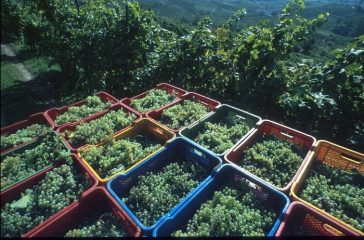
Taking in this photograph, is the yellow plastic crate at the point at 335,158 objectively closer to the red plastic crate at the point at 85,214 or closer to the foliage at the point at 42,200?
the red plastic crate at the point at 85,214

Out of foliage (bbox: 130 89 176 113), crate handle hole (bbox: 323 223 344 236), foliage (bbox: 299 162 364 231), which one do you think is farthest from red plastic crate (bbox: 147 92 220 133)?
crate handle hole (bbox: 323 223 344 236)

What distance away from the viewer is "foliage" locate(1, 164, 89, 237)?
200 centimetres

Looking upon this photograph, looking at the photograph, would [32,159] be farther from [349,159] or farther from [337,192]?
[349,159]

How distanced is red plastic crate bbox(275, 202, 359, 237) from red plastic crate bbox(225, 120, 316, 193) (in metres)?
0.60

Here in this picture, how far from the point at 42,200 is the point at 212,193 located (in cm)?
147

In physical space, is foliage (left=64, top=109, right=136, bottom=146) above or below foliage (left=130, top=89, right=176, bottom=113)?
below

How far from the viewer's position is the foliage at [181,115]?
11.5 ft

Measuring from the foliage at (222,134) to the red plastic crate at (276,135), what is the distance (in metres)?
0.14

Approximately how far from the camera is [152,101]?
3.94 meters

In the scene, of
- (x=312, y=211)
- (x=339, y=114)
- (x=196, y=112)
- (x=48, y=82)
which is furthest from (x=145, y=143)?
(x=48, y=82)

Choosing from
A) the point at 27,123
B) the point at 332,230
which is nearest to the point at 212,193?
the point at 332,230

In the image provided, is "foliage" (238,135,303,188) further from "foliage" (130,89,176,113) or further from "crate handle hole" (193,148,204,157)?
"foliage" (130,89,176,113)

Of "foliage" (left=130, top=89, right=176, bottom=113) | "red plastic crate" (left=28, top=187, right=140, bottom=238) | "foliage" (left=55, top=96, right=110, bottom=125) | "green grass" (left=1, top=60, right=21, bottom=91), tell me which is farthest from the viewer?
"foliage" (left=130, top=89, right=176, bottom=113)

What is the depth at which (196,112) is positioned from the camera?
12.0 feet
